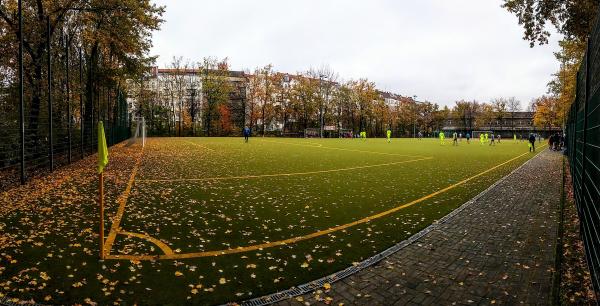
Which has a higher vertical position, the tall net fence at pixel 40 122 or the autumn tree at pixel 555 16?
the autumn tree at pixel 555 16

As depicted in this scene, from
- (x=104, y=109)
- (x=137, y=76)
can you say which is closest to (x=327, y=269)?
(x=137, y=76)

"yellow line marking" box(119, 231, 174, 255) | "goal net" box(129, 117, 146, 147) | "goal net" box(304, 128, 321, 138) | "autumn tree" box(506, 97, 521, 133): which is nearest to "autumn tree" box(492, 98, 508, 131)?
"autumn tree" box(506, 97, 521, 133)

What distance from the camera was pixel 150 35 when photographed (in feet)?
81.5

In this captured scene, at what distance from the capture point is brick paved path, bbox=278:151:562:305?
4.04 m

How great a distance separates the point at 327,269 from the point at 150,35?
24.6 metres

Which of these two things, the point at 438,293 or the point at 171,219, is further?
the point at 171,219

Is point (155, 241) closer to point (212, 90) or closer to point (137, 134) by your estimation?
point (137, 134)

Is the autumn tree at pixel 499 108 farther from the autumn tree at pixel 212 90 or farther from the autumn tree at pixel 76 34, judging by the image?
the autumn tree at pixel 76 34

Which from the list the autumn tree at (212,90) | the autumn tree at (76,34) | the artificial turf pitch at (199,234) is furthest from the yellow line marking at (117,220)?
the autumn tree at (212,90)

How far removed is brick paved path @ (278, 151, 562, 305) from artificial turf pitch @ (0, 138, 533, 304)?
1.62 ft

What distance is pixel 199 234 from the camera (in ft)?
20.4

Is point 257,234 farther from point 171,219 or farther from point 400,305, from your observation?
point 400,305

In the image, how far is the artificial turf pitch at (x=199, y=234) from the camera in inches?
165

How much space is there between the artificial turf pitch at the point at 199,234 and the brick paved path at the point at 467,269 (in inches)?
19.5
